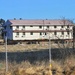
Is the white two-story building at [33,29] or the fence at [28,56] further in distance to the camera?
the white two-story building at [33,29]

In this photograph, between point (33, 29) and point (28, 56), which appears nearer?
point (28, 56)

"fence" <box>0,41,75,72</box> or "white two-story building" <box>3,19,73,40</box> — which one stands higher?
"white two-story building" <box>3,19,73,40</box>

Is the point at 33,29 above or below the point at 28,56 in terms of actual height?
above

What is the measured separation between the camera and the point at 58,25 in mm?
96438

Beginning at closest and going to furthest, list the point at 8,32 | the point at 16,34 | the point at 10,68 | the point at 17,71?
the point at 17,71 → the point at 10,68 → the point at 16,34 → the point at 8,32

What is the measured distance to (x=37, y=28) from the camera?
96438 mm

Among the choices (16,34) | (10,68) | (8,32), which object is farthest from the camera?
(8,32)

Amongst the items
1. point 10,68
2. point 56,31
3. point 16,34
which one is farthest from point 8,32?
point 10,68

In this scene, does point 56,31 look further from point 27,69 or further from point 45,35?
point 27,69

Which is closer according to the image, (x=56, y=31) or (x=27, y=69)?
(x=27, y=69)

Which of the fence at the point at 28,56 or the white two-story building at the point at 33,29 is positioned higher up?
the white two-story building at the point at 33,29

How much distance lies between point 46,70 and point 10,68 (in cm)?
183

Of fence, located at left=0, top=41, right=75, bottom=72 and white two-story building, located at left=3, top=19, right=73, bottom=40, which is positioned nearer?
fence, located at left=0, top=41, right=75, bottom=72

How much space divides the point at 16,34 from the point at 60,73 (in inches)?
3186
